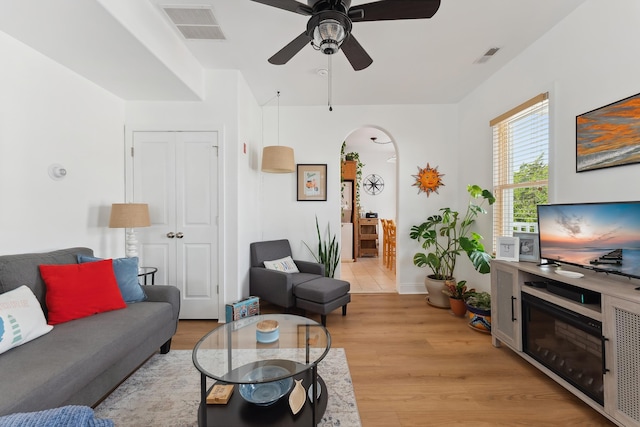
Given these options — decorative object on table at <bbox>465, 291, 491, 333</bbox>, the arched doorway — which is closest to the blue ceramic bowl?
decorative object on table at <bbox>465, 291, 491, 333</bbox>

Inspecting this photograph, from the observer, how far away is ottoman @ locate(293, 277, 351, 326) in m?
2.82

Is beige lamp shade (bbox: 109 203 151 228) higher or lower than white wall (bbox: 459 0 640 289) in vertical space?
lower

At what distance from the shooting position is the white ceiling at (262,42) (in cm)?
177

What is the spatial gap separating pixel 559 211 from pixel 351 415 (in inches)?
79.3

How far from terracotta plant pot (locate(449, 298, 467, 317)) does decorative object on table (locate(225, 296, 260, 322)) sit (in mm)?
2276

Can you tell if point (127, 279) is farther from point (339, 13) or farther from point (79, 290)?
point (339, 13)

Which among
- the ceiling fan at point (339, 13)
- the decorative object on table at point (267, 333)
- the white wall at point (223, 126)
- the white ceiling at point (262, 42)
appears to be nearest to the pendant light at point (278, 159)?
the white wall at point (223, 126)

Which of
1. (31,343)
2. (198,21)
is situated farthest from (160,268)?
(198,21)

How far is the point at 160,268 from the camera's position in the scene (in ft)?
9.89

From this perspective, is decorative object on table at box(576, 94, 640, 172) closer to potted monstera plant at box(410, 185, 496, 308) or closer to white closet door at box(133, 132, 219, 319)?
→ potted monstera plant at box(410, 185, 496, 308)

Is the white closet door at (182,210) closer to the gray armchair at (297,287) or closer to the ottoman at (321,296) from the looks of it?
the gray armchair at (297,287)

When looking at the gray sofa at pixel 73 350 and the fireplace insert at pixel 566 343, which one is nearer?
the gray sofa at pixel 73 350

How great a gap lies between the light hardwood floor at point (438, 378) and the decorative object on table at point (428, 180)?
70.2 inches

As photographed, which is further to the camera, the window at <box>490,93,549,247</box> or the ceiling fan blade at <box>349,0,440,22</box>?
the window at <box>490,93,549,247</box>
